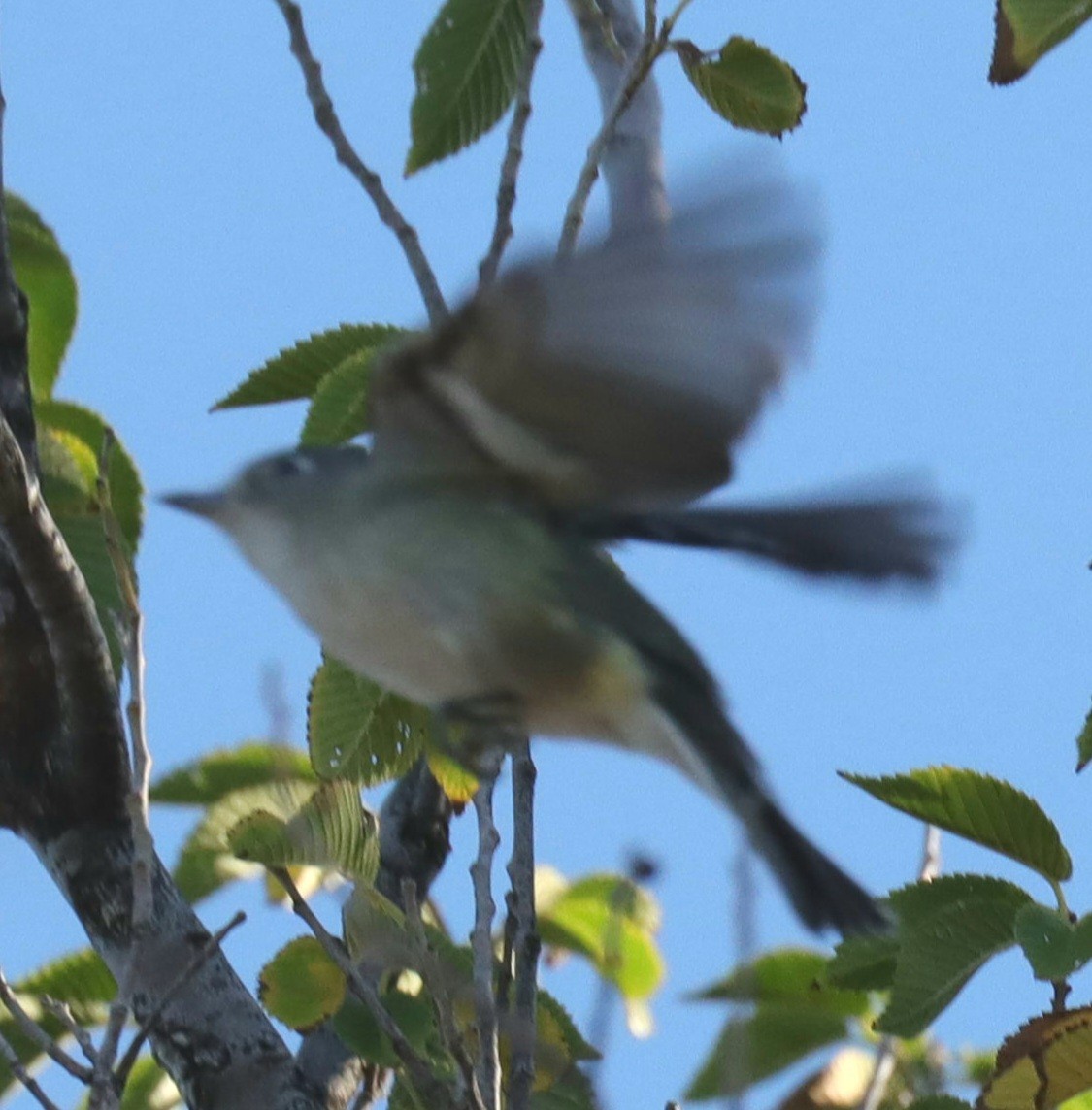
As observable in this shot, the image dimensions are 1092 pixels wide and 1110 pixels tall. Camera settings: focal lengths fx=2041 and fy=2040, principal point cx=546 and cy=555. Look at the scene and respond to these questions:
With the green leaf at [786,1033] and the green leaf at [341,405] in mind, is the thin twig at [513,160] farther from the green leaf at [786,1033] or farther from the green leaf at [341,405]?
the green leaf at [786,1033]

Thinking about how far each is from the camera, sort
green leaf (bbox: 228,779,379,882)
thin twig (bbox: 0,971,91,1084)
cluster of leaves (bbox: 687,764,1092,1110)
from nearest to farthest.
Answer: thin twig (bbox: 0,971,91,1084)
cluster of leaves (bbox: 687,764,1092,1110)
green leaf (bbox: 228,779,379,882)

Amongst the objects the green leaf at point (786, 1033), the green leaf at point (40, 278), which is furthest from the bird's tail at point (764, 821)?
the green leaf at point (40, 278)

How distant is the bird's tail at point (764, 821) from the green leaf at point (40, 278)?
5.53 feet

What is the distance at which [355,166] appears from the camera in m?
3.14

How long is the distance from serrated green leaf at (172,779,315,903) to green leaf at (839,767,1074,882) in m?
0.91

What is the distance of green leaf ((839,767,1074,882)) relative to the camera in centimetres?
298

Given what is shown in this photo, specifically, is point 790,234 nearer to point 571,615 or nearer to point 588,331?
point 588,331

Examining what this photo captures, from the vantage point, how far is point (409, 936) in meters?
2.76

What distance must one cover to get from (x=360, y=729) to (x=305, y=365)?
2.26ft

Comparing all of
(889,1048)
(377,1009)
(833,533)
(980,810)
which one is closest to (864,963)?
(889,1048)

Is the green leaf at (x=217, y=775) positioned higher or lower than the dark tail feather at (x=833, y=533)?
higher

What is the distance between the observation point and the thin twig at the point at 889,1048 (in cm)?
301

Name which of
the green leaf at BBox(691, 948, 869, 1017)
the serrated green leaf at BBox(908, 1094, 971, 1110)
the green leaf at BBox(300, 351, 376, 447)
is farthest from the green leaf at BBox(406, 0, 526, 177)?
the serrated green leaf at BBox(908, 1094, 971, 1110)

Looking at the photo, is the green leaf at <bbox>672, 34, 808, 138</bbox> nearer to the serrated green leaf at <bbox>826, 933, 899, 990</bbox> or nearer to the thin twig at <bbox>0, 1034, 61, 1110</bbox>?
the serrated green leaf at <bbox>826, 933, 899, 990</bbox>
